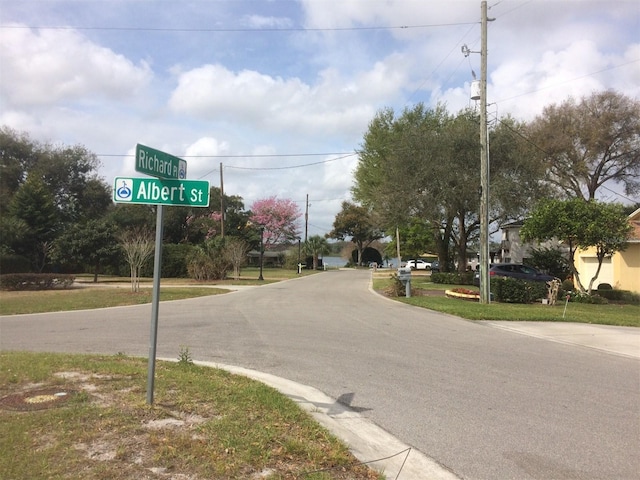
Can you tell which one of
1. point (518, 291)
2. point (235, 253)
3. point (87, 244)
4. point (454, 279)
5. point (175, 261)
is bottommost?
point (518, 291)

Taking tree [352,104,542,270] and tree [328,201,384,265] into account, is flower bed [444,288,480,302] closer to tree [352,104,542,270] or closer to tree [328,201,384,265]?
tree [352,104,542,270]

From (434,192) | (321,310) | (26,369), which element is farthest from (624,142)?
(26,369)

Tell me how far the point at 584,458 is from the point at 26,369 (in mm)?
6861

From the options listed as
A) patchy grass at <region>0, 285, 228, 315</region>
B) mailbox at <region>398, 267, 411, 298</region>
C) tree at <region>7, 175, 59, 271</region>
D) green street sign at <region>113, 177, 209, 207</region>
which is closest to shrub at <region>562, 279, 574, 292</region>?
mailbox at <region>398, 267, 411, 298</region>

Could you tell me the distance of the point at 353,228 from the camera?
3214 inches

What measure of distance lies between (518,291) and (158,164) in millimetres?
17908

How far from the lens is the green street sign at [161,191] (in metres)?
5.18

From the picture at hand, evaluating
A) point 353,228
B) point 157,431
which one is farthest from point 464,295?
point 353,228

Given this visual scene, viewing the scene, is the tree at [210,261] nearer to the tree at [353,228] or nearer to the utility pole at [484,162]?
the utility pole at [484,162]

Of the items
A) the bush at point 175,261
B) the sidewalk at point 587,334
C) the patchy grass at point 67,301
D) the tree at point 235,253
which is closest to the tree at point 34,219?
the bush at point 175,261

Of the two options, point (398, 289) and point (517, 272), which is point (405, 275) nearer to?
point (398, 289)

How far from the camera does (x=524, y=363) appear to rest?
862 centimetres

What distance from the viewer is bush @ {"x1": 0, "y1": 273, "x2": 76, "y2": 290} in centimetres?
2317

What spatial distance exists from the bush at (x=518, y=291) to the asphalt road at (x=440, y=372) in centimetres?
582
